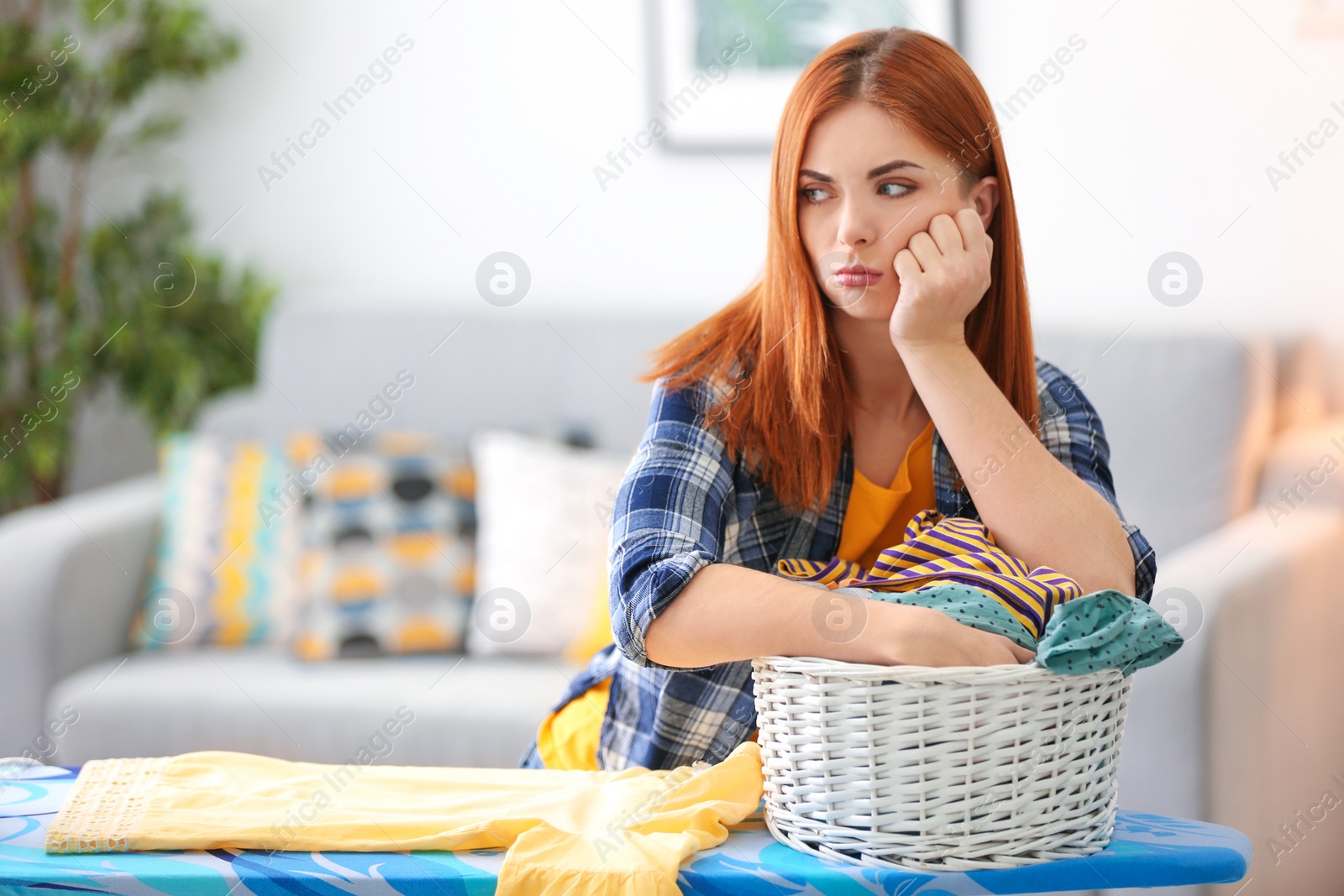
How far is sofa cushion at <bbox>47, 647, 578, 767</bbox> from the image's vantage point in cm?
194

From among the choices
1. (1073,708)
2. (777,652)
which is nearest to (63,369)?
(777,652)

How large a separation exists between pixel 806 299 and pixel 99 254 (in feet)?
7.61

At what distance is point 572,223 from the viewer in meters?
2.66

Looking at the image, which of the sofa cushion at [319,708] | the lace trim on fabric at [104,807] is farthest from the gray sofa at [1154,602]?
the lace trim on fabric at [104,807]

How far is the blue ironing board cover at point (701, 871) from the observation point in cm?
83

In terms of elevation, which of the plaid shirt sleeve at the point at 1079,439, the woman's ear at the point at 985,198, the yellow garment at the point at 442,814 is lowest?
the yellow garment at the point at 442,814

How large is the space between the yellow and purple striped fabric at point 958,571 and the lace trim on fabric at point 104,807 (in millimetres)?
547

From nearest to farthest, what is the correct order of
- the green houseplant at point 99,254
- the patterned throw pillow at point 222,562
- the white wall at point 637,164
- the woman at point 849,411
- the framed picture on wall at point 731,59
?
1. the woman at point 849,411
2. the white wall at point 637,164
3. the patterned throw pillow at point 222,562
4. the framed picture on wall at point 731,59
5. the green houseplant at point 99,254

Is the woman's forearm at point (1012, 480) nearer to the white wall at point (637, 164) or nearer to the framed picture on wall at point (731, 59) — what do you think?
the white wall at point (637, 164)

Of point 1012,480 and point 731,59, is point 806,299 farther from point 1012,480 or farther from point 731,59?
point 731,59

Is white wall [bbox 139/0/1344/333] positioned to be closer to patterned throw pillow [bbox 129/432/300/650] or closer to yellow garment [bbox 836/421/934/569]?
patterned throw pillow [bbox 129/432/300/650]

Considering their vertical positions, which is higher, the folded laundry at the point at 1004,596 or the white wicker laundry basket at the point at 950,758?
the folded laundry at the point at 1004,596

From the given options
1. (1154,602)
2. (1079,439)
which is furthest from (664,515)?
(1154,602)

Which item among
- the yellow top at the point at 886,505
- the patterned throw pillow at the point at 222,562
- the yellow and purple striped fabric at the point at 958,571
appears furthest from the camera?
the patterned throw pillow at the point at 222,562
